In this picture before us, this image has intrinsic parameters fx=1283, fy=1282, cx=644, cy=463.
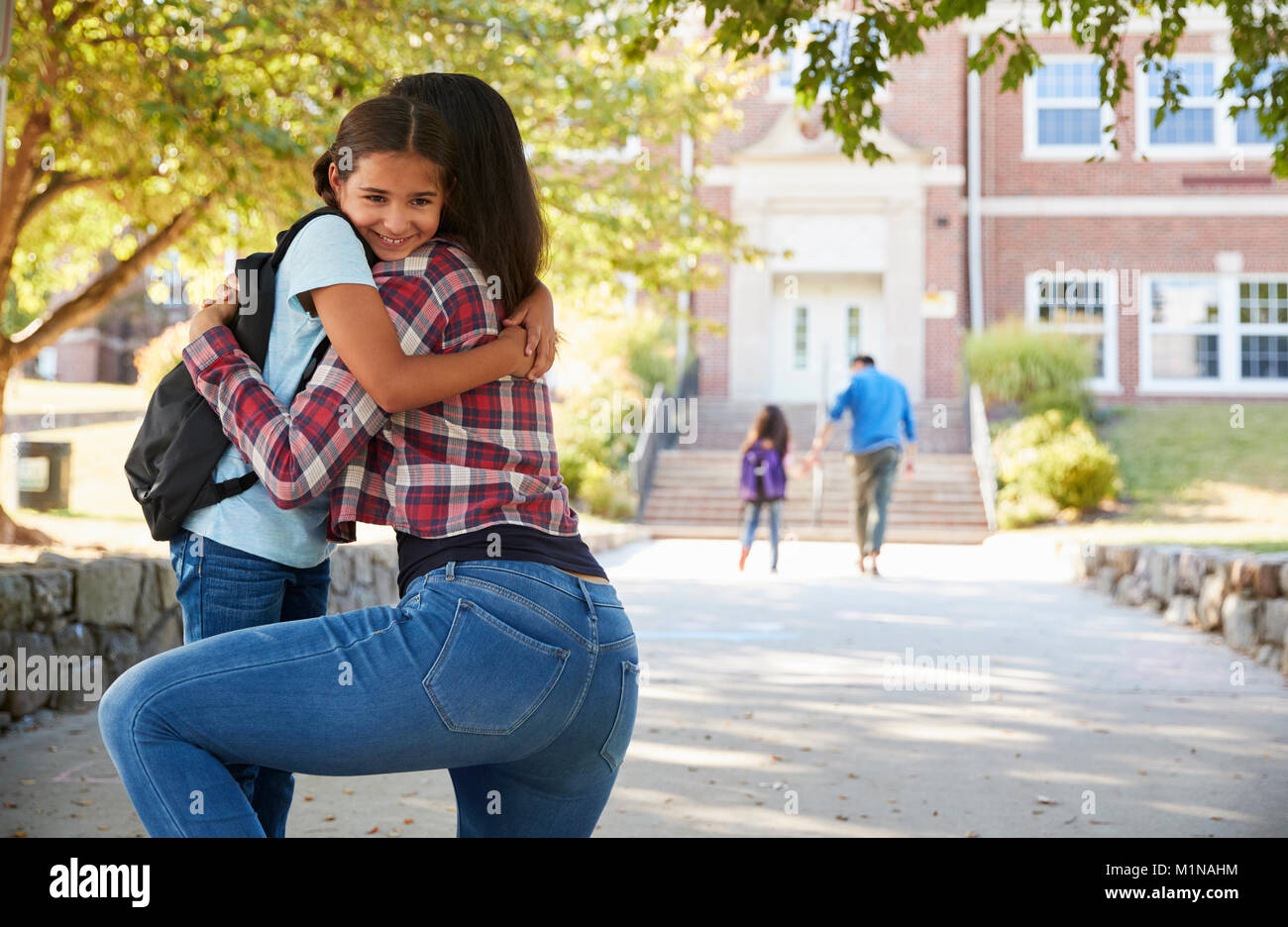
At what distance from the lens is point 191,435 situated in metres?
1.94

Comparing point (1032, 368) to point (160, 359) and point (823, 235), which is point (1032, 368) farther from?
point (160, 359)

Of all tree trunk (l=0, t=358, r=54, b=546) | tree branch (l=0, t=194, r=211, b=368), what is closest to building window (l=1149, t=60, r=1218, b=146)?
tree branch (l=0, t=194, r=211, b=368)

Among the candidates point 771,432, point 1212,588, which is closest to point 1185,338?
point 771,432

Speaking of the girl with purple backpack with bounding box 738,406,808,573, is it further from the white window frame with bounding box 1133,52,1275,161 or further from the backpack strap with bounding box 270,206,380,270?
the white window frame with bounding box 1133,52,1275,161

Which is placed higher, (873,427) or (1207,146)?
(1207,146)

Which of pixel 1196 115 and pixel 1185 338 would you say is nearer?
pixel 1185 338

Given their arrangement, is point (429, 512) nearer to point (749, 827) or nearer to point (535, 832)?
point (535, 832)

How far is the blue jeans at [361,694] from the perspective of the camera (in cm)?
168

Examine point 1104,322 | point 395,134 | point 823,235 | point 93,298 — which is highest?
point 823,235

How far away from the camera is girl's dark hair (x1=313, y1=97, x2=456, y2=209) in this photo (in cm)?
194

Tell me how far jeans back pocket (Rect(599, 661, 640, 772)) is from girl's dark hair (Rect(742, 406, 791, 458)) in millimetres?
10300

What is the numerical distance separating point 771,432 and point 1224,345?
49.6ft
